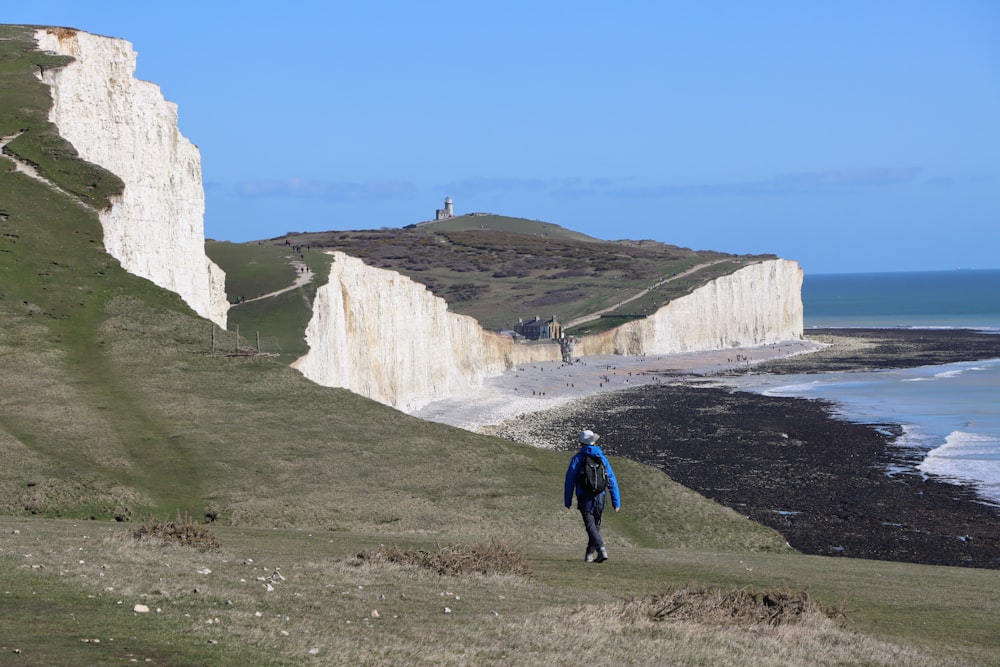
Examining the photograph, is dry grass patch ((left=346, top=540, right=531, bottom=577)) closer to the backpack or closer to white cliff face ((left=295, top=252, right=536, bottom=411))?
the backpack

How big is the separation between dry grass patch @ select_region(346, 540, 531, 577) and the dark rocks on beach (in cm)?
1963

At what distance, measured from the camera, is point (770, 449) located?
57812 mm

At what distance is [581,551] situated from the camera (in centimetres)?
2055

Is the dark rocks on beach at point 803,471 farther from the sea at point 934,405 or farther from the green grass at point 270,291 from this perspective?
the green grass at point 270,291

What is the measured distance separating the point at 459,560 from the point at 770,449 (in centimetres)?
4431

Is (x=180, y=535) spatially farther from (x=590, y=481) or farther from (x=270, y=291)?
(x=270, y=291)

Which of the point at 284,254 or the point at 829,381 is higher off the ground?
the point at 284,254

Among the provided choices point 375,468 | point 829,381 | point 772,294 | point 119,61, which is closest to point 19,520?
point 375,468

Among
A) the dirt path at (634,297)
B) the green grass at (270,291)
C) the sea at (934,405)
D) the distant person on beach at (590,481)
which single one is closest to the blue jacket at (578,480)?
the distant person on beach at (590,481)

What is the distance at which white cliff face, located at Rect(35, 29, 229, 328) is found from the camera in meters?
48.0

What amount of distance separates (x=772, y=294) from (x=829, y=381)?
6134cm

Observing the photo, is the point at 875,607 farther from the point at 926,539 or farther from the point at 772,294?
the point at 772,294

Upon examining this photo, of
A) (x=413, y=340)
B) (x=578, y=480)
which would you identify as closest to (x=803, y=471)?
(x=413, y=340)

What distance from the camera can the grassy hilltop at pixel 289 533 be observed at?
11414mm
